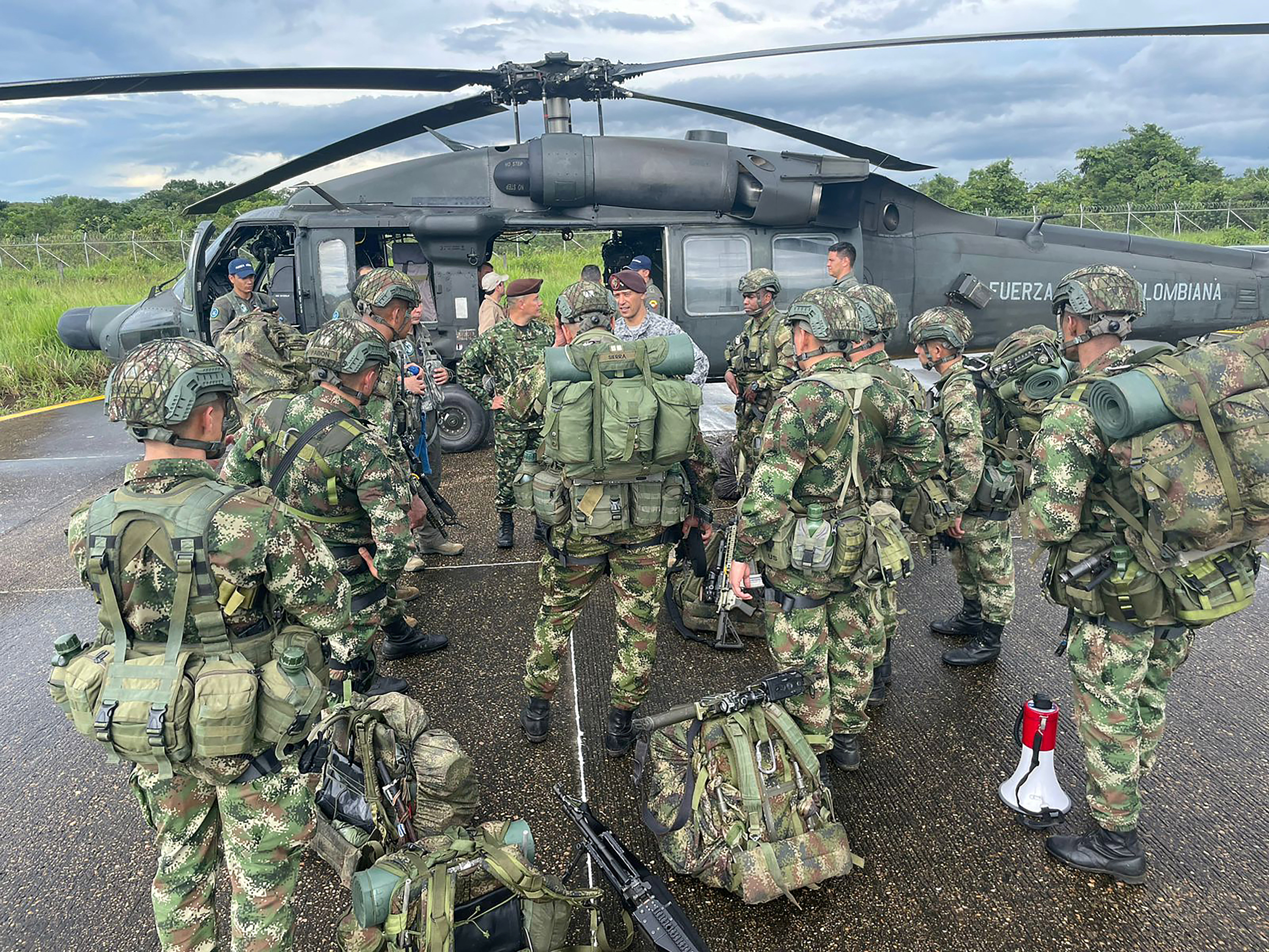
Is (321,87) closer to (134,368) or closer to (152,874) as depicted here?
(134,368)

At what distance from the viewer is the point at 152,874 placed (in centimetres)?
279

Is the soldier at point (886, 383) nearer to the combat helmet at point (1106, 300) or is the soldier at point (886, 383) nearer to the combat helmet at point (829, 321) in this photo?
the combat helmet at point (829, 321)

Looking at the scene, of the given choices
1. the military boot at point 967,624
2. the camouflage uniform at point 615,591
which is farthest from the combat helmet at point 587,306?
the military boot at point 967,624

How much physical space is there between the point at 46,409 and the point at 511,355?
9012mm

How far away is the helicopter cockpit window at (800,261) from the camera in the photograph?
7543 mm

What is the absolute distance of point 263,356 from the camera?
5184 mm

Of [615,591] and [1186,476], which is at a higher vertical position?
[1186,476]

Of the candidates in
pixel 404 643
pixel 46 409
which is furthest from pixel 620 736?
pixel 46 409

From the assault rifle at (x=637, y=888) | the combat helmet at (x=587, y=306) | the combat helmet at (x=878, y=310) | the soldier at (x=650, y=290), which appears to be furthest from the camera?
the soldier at (x=650, y=290)

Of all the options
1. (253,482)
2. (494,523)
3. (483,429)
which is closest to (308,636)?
(253,482)

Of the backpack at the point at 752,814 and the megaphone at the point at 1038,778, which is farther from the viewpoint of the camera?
the megaphone at the point at 1038,778

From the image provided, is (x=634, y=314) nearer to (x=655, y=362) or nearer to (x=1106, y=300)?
(x=655, y=362)

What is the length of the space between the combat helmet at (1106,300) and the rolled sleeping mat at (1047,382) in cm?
87

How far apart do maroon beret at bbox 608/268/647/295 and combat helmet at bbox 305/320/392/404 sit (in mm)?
1839
